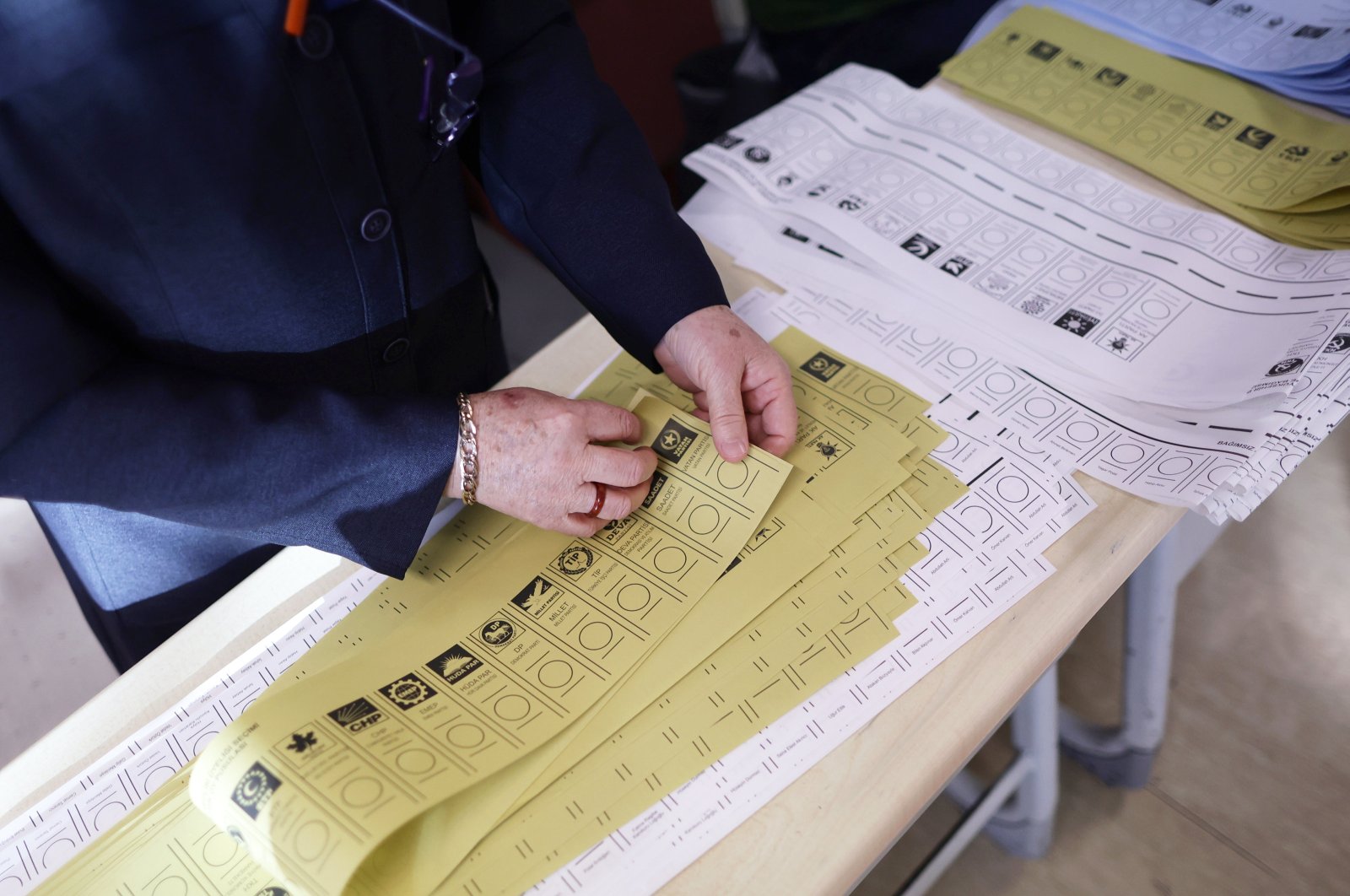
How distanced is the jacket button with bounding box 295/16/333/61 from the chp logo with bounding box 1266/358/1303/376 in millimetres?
800

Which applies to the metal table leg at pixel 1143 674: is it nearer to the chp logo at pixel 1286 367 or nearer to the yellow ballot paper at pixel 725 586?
the chp logo at pixel 1286 367

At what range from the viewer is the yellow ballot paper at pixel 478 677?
1.95 feet

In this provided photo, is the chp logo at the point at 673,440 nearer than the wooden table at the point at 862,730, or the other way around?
the wooden table at the point at 862,730

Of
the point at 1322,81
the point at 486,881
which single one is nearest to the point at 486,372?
the point at 486,881

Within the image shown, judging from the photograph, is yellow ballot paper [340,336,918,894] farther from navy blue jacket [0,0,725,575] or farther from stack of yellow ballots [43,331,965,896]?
navy blue jacket [0,0,725,575]

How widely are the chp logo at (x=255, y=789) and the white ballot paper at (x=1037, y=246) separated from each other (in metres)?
0.70

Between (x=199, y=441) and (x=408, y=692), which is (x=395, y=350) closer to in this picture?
(x=199, y=441)

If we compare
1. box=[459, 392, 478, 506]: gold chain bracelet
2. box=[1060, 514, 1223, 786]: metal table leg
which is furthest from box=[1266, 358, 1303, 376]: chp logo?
box=[459, 392, 478, 506]: gold chain bracelet

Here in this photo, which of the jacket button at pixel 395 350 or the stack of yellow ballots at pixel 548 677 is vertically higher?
the jacket button at pixel 395 350

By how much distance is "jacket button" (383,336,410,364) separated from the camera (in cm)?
87

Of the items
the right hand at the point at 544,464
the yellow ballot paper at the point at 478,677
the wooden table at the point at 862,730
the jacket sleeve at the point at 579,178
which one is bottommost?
the wooden table at the point at 862,730

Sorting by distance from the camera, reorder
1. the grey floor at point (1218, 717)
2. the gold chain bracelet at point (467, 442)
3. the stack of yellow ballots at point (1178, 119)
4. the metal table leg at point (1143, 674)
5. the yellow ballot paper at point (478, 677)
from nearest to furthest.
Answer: the yellow ballot paper at point (478, 677)
the gold chain bracelet at point (467, 442)
the stack of yellow ballots at point (1178, 119)
the metal table leg at point (1143, 674)
the grey floor at point (1218, 717)

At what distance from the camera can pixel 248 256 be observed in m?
0.72

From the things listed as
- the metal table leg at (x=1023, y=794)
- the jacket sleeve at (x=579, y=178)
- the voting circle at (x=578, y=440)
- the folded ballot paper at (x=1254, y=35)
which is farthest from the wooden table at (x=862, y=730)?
the folded ballot paper at (x=1254, y=35)
